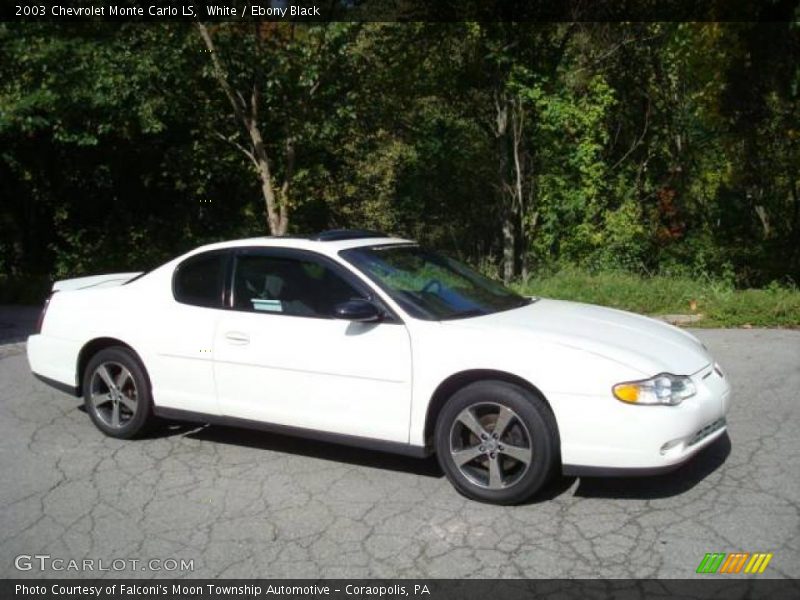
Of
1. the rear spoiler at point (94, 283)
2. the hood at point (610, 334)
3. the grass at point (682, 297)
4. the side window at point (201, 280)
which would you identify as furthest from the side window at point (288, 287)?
the grass at point (682, 297)

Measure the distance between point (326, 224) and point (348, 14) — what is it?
5089 millimetres

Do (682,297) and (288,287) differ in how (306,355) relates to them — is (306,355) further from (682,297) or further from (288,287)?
(682,297)

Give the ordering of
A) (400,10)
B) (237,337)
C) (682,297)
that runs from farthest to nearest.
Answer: (400,10), (682,297), (237,337)

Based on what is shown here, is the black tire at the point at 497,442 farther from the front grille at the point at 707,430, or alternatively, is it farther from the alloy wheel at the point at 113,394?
the alloy wheel at the point at 113,394

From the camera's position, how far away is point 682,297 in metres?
10.6

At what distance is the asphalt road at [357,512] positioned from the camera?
12.6ft

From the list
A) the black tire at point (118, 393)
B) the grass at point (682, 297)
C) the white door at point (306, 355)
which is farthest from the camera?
the grass at point (682, 297)

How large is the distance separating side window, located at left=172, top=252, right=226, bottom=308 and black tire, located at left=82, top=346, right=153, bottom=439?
61cm

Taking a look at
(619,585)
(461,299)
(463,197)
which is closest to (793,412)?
(461,299)

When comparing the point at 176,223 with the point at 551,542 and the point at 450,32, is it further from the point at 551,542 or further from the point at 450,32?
the point at 551,542

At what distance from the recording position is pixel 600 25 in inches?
601

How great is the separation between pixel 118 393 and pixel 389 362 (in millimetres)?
2323

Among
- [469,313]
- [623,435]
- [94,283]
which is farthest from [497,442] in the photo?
[94,283]

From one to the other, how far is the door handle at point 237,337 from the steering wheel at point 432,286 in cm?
119
